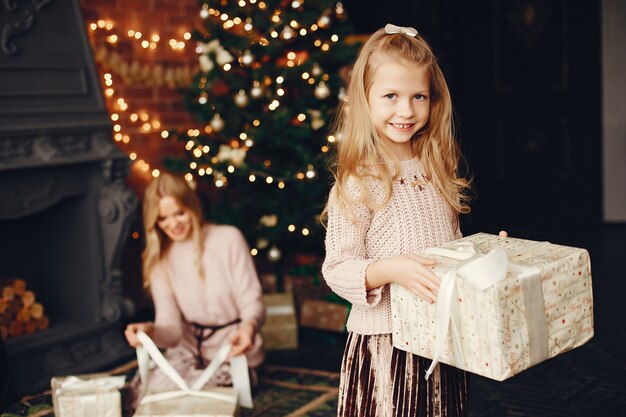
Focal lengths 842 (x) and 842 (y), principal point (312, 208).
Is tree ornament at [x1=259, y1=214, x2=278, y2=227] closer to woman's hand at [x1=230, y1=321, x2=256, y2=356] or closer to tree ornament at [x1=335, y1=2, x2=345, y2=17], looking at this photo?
tree ornament at [x1=335, y1=2, x2=345, y2=17]

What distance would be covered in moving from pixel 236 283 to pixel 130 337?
2.97 ft

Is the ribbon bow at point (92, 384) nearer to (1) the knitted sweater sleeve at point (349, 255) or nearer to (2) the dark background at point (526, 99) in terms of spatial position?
(1) the knitted sweater sleeve at point (349, 255)

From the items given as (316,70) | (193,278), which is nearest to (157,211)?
(193,278)

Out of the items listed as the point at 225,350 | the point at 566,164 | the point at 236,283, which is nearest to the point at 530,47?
the point at 566,164

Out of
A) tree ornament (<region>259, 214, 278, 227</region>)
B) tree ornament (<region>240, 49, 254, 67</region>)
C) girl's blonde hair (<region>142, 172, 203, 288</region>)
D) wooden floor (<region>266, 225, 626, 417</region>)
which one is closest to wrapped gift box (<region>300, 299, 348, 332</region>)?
wooden floor (<region>266, 225, 626, 417</region>)

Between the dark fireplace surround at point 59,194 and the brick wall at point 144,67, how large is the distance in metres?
0.66

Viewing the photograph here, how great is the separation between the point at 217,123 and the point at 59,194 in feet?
3.44

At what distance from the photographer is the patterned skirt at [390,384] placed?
2205 millimetres

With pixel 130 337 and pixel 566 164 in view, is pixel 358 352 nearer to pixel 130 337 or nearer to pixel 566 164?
pixel 130 337

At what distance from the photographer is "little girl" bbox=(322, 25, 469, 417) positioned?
213 centimetres

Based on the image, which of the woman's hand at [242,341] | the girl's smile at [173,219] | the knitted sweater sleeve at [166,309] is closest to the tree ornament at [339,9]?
the girl's smile at [173,219]

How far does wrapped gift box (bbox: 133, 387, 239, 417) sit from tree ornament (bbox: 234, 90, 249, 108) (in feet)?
7.43

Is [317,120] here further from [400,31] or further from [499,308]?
[499,308]

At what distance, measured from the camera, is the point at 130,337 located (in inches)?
127
